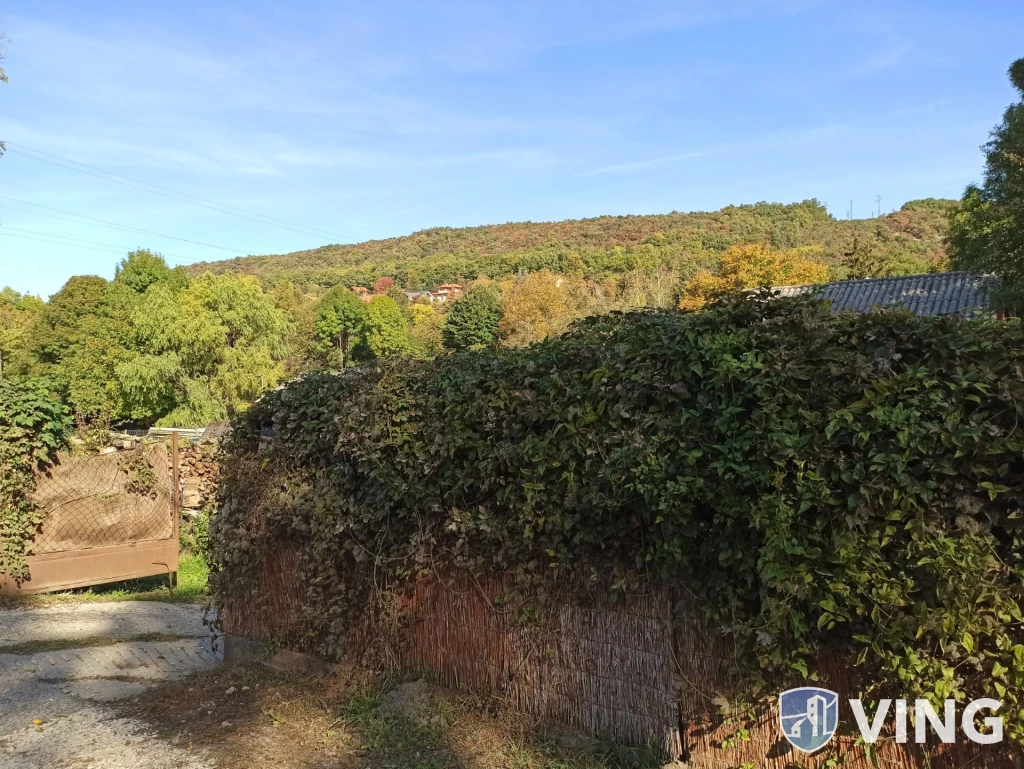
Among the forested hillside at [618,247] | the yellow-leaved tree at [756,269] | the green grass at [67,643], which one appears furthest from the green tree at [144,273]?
the green grass at [67,643]

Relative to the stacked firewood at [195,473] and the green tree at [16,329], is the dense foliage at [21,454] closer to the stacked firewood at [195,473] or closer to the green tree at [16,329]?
the stacked firewood at [195,473]

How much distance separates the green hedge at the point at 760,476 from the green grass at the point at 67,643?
12.4 ft

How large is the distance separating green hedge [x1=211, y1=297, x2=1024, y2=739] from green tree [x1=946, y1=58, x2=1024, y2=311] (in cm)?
1855

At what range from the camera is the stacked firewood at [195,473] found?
588 inches

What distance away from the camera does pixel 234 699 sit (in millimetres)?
4926

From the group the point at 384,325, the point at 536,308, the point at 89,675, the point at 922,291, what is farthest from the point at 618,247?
the point at 89,675

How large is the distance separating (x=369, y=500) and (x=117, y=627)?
4.47 m

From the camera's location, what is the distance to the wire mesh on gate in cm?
880

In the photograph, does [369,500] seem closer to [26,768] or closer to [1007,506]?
[26,768]

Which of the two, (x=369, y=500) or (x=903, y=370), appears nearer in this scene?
(x=903, y=370)

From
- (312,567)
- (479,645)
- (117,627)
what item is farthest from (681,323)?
(117,627)

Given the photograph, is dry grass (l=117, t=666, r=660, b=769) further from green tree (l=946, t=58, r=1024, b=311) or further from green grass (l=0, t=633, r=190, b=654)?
green tree (l=946, t=58, r=1024, b=311)

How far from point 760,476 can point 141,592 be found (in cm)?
964

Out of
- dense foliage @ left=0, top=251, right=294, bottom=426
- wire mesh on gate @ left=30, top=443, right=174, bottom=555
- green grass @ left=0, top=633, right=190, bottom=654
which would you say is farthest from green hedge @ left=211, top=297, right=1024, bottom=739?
dense foliage @ left=0, top=251, right=294, bottom=426
